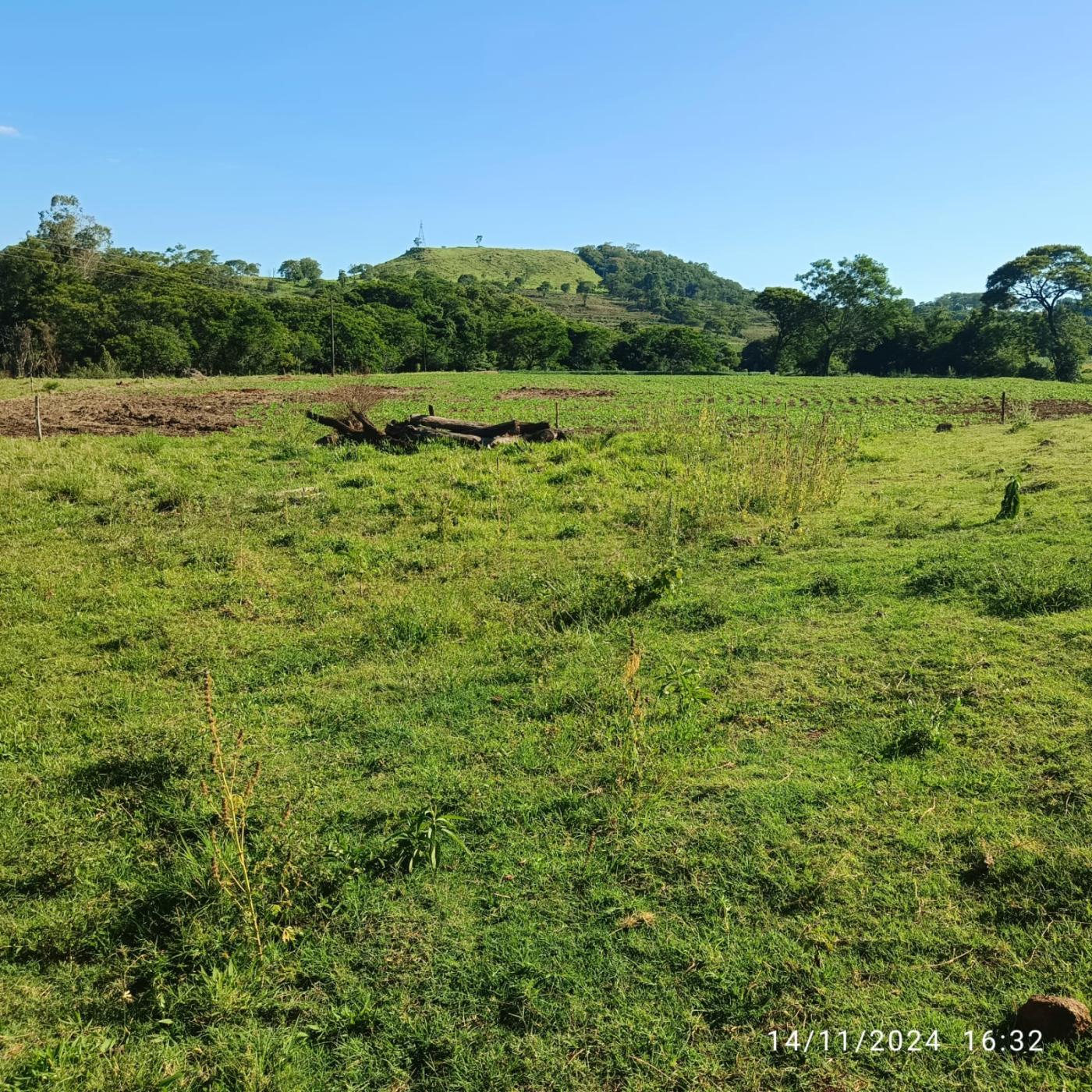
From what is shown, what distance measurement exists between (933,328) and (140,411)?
272 feet

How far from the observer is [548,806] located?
14.7 feet

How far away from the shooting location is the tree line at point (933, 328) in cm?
7150

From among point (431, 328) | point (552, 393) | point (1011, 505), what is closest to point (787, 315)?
point (431, 328)

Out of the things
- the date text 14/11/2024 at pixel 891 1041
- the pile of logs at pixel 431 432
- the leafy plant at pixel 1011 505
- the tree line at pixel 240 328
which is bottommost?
the date text 14/11/2024 at pixel 891 1041

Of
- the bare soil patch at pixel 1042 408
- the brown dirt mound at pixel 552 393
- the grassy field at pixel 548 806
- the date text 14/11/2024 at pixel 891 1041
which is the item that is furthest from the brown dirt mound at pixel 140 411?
the bare soil patch at pixel 1042 408

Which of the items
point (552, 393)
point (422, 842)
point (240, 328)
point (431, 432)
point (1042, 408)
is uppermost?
point (240, 328)

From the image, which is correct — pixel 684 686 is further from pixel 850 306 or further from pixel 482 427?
pixel 850 306

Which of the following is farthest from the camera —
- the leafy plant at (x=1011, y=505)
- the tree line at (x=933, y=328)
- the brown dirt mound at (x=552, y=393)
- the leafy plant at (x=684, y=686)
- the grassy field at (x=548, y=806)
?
the tree line at (x=933, y=328)

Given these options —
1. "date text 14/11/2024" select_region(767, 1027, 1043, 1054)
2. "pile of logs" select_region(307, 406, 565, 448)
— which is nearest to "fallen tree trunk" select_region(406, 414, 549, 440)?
"pile of logs" select_region(307, 406, 565, 448)

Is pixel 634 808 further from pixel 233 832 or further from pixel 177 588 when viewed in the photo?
pixel 177 588

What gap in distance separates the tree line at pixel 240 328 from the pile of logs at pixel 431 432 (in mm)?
39710

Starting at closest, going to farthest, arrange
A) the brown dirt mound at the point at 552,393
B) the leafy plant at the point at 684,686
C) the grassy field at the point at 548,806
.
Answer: the grassy field at the point at 548,806, the leafy plant at the point at 684,686, the brown dirt mound at the point at 552,393

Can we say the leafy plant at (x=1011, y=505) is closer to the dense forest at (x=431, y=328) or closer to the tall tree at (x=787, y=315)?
the dense forest at (x=431, y=328)

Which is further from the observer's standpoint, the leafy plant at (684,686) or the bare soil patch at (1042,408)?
the bare soil patch at (1042,408)
